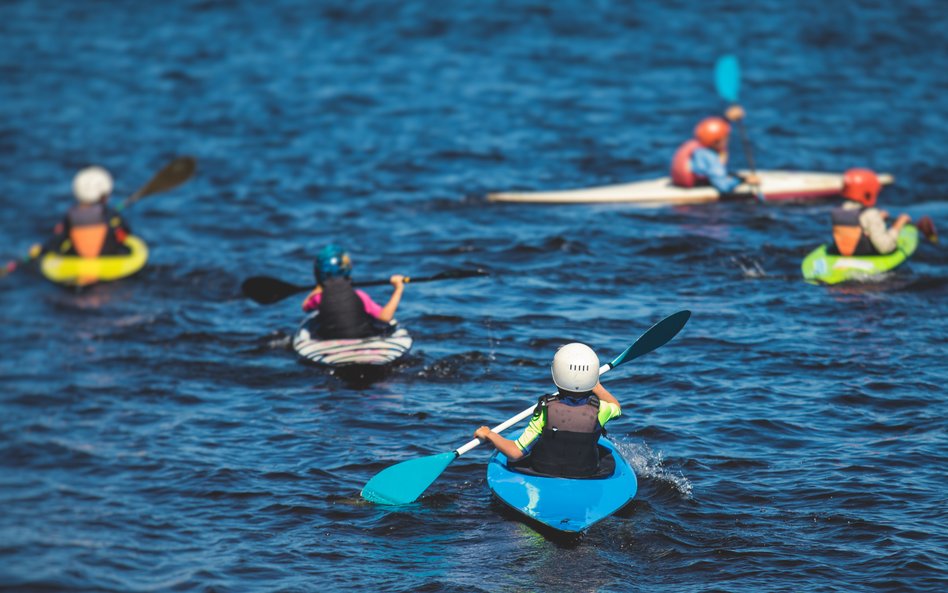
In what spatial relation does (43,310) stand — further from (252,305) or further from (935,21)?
(935,21)

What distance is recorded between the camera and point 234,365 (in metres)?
11.8

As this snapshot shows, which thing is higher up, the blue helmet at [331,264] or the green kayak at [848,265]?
the blue helmet at [331,264]

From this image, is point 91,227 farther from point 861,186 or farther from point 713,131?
point 861,186

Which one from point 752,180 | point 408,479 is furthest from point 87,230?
point 752,180

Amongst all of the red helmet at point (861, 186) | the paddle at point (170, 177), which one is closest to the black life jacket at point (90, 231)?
the paddle at point (170, 177)

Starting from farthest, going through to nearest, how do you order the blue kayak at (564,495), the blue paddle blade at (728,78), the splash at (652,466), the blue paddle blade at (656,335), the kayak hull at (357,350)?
1. the blue paddle blade at (728,78)
2. the kayak hull at (357,350)
3. the blue paddle blade at (656,335)
4. the splash at (652,466)
5. the blue kayak at (564,495)

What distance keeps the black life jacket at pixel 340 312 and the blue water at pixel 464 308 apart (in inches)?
22.4

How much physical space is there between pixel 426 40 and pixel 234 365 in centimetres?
1515

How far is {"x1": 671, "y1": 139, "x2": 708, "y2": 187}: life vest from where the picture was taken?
1637 centimetres

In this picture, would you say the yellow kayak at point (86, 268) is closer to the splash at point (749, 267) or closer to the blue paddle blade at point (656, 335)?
the splash at point (749, 267)

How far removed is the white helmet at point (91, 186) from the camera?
1460 centimetres

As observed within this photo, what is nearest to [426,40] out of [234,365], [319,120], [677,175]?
[319,120]

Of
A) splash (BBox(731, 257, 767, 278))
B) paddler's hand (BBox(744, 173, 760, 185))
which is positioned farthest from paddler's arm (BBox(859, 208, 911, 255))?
paddler's hand (BBox(744, 173, 760, 185))


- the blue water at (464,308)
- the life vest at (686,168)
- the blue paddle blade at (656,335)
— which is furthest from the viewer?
the life vest at (686,168)
